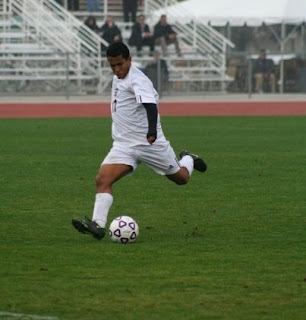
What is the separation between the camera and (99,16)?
1812 inches

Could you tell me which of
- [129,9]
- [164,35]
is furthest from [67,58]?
[129,9]

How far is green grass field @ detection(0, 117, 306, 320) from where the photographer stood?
28.2ft

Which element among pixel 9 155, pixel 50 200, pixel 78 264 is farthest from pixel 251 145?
pixel 78 264

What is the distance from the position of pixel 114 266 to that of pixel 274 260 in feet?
4.47

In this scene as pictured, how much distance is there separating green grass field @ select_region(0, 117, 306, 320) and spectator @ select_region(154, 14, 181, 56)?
61.7 feet

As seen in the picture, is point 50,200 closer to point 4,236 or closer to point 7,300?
point 4,236

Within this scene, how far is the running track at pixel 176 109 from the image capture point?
1302 inches

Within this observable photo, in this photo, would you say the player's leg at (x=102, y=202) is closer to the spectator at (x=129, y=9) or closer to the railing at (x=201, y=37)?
the railing at (x=201, y=37)

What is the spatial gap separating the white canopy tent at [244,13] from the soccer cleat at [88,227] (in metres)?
32.6

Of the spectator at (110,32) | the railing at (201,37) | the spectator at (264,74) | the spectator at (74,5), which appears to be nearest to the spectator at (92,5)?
the spectator at (74,5)

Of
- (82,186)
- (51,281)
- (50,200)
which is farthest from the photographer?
(82,186)

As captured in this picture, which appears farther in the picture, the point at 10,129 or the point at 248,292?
the point at 10,129

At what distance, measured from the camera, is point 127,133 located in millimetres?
11820

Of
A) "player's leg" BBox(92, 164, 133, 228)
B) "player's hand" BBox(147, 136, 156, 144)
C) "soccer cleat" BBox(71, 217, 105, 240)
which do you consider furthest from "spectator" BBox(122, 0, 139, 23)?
"soccer cleat" BBox(71, 217, 105, 240)
